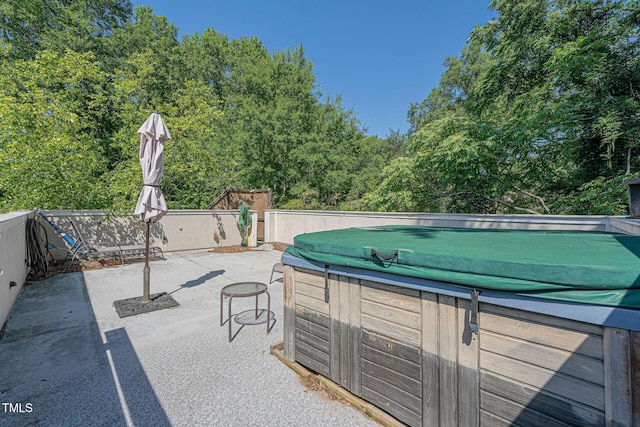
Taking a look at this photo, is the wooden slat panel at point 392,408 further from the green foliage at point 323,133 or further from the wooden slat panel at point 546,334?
the green foliage at point 323,133

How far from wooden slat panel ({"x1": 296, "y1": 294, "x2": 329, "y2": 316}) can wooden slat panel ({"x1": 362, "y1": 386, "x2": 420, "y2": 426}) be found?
67cm

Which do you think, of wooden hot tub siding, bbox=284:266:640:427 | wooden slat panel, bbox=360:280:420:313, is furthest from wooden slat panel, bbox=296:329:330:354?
wooden slat panel, bbox=360:280:420:313

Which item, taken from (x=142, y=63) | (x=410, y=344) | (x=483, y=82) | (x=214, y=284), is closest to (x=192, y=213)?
(x=214, y=284)

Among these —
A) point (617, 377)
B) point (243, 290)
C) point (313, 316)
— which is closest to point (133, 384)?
point (243, 290)

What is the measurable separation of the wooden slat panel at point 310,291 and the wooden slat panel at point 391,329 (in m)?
0.46

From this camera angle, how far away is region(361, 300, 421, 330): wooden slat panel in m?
1.93

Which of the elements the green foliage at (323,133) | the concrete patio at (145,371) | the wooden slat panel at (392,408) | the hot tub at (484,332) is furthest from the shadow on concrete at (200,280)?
the wooden slat panel at (392,408)

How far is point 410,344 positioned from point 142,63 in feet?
49.2

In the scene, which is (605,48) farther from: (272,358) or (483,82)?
(272,358)

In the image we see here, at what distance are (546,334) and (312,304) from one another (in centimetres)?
172

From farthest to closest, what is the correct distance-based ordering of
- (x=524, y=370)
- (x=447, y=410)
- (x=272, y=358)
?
(x=272, y=358), (x=447, y=410), (x=524, y=370)

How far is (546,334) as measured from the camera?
4.72ft

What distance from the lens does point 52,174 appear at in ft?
24.7

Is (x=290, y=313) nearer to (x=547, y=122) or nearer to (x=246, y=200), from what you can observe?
(x=547, y=122)
